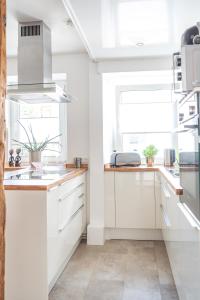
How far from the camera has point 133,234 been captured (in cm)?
335

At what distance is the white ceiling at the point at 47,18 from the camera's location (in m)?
2.27

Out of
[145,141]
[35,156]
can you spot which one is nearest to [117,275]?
[35,156]

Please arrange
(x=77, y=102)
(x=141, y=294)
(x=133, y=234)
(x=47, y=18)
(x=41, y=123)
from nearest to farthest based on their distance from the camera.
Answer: (x=141, y=294) < (x=47, y=18) < (x=133, y=234) < (x=77, y=102) < (x=41, y=123)

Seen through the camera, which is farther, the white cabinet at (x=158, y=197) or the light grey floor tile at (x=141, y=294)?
the white cabinet at (x=158, y=197)

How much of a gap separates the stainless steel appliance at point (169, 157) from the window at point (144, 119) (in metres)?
0.26

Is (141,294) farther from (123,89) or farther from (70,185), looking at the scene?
(123,89)

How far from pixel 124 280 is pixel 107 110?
2067 millimetres

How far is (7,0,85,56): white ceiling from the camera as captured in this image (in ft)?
7.45

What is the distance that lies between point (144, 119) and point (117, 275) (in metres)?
2.17

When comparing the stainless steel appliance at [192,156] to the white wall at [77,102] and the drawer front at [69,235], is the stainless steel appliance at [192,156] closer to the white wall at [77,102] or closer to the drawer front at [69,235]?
the drawer front at [69,235]

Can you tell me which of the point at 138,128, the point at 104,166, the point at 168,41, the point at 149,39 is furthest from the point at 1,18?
the point at 138,128

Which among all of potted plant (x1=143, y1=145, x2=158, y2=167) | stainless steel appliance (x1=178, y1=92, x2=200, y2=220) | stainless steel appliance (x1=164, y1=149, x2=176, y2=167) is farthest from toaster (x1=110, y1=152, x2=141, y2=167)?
stainless steel appliance (x1=178, y1=92, x2=200, y2=220)

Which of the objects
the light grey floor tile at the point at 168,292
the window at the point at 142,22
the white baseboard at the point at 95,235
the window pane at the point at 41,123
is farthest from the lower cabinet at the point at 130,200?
the window at the point at 142,22

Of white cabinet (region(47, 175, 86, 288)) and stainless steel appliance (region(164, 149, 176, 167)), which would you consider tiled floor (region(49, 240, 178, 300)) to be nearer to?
white cabinet (region(47, 175, 86, 288))
